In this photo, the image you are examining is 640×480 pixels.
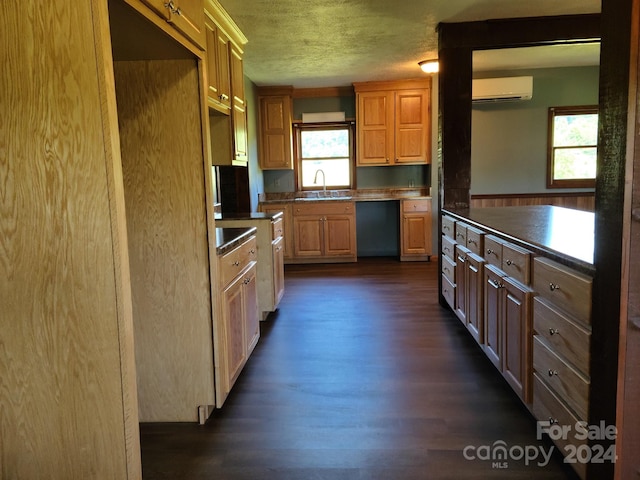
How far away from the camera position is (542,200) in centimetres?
611

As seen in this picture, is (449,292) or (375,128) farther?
(375,128)

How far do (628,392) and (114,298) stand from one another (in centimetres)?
157

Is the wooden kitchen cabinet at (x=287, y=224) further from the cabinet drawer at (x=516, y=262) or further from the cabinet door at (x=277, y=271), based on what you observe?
the cabinet drawer at (x=516, y=262)

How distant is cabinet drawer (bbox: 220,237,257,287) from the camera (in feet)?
7.67

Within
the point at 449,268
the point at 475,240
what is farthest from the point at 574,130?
the point at 475,240

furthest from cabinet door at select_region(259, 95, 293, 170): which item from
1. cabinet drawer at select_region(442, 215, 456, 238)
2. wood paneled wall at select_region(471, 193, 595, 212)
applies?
cabinet drawer at select_region(442, 215, 456, 238)

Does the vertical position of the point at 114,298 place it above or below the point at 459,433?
above

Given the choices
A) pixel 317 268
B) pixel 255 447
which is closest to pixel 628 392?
pixel 255 447

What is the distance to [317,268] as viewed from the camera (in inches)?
234

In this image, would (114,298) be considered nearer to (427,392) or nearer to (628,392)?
(628,392)

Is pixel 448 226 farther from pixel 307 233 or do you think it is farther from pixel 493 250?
pixel 307 233

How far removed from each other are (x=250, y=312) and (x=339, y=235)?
3345 millimetres

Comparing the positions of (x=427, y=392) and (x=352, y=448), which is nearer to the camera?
(x=352, y=448)

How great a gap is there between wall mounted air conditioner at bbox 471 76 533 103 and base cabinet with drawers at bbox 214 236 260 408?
399 centimetres
